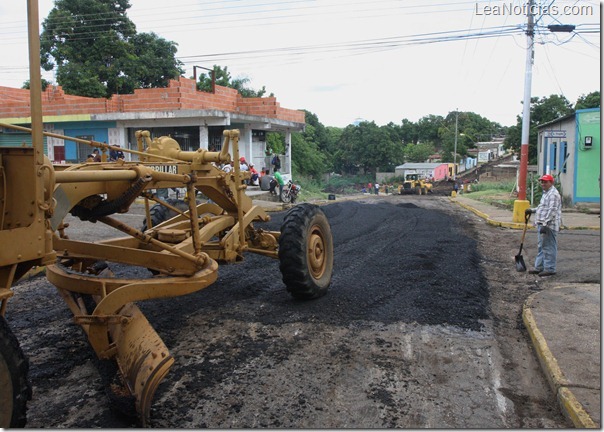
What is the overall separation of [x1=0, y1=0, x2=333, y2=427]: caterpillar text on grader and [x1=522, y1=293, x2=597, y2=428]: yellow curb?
2.57 metres

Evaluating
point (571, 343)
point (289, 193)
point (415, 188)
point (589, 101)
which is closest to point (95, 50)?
point (289, 193)

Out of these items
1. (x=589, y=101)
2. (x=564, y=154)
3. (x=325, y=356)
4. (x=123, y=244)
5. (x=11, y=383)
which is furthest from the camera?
(x=589, y=101)

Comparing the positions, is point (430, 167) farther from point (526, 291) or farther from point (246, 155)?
point (526, 291)

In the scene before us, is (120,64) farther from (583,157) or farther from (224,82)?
(583,157)

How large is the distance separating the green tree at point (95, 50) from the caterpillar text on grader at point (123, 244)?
26851mm

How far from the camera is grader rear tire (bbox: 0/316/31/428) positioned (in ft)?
9.73

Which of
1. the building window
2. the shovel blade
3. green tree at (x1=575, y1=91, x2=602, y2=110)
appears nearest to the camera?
the shovel blade

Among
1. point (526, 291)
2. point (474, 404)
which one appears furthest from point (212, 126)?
point (474, 404)

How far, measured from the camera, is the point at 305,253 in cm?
668

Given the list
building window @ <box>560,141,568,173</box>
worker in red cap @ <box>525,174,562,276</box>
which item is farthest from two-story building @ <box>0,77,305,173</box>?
worker in red cap @ <box>525,174,562,276</box>

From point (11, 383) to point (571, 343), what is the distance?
4895mm

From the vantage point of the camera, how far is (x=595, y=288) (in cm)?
760

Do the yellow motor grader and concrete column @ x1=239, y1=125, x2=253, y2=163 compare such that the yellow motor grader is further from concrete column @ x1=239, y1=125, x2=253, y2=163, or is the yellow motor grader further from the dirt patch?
concrete column @ x1=239, y1=125, x2=253, y2=163

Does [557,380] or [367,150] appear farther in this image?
[367,150]
